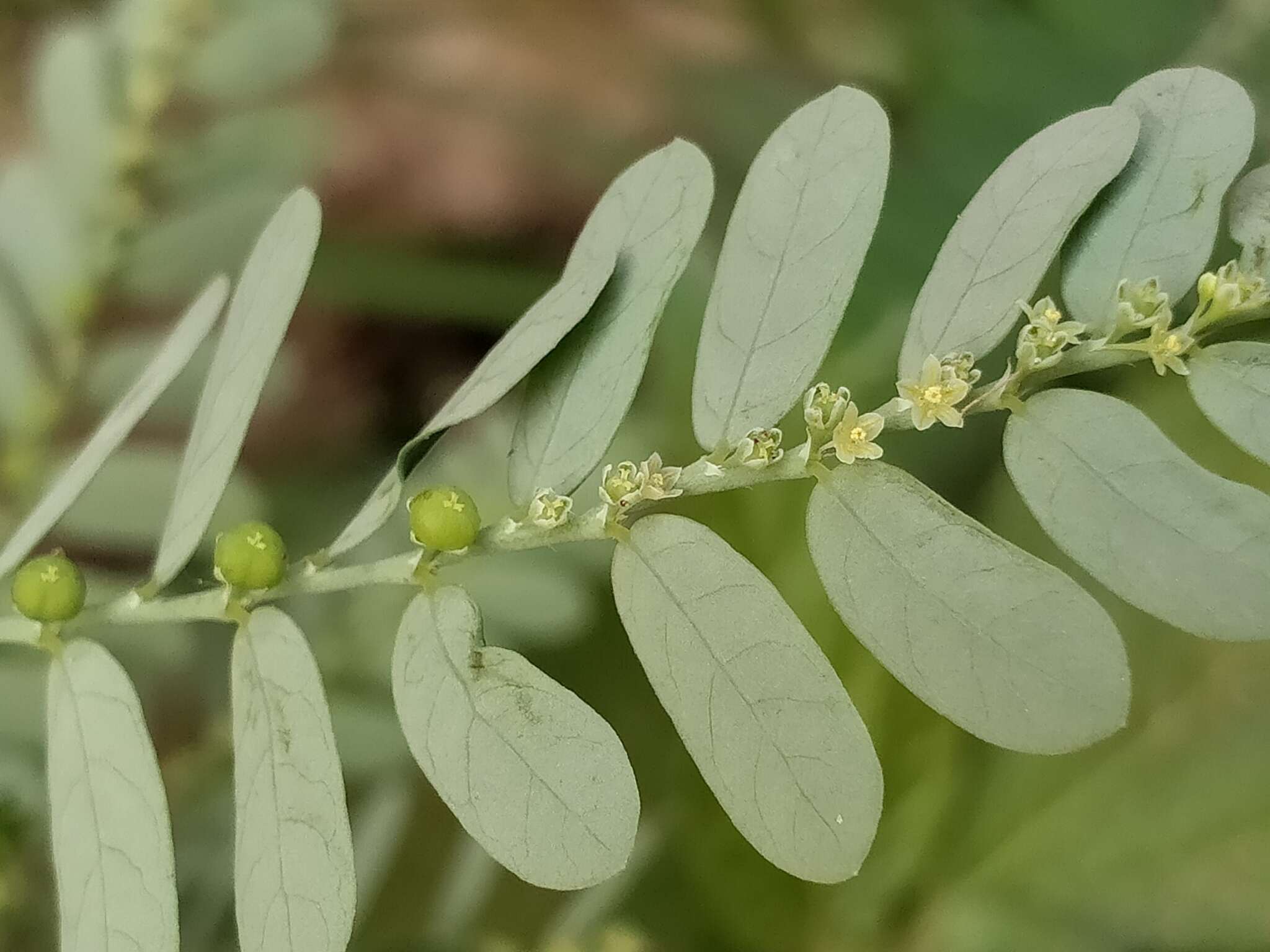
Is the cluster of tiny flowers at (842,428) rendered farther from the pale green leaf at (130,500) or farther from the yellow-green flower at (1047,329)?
the pale green leaf at (130,500)

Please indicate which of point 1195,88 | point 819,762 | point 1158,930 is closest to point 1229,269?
point 1195,88

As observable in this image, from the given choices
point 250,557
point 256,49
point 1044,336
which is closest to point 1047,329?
point 1044,336

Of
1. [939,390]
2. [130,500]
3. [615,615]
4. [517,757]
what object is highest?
[939,390]

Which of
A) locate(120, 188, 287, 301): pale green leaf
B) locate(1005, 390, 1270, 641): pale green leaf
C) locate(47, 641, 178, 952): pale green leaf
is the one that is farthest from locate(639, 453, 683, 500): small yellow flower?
locate(120, 188, 287, 301): pale green leaf

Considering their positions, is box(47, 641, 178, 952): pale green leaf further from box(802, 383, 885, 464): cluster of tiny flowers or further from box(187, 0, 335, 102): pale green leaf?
box(187, 0, 335, 102): pale green leaf

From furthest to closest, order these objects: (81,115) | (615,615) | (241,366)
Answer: (615,615) → (81,115) → (241,366)

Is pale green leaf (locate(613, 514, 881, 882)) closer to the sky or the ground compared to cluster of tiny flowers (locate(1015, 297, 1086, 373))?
closer to the ground

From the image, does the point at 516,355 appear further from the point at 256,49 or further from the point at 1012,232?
the point at 256,49
